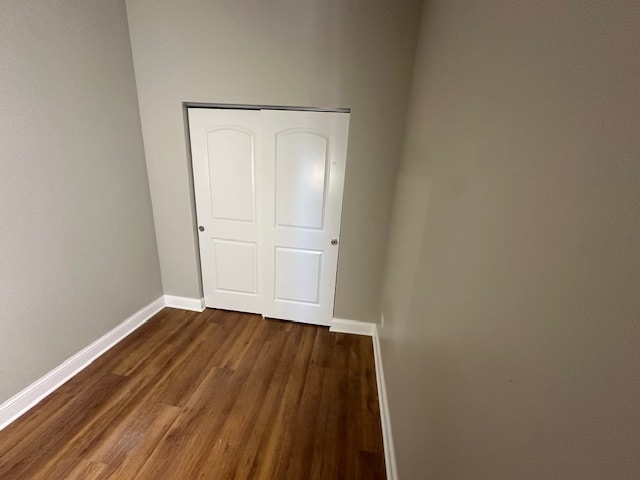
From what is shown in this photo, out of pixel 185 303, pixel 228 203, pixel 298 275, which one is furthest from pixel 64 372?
pixel 298 275

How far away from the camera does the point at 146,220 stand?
253cm

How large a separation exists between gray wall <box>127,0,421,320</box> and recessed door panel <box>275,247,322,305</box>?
0.90ft

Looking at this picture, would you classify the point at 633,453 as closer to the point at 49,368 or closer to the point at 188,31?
the point at 49,368

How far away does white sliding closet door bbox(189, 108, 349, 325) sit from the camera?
2.24 m

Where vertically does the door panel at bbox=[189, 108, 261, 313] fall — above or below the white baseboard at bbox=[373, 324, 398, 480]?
above

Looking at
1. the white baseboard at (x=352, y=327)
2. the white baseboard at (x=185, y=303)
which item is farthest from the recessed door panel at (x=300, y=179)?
the white baseboard at (x=185, y=303)

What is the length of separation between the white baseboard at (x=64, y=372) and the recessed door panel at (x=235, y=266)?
0.76 meters

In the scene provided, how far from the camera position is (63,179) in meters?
1.80

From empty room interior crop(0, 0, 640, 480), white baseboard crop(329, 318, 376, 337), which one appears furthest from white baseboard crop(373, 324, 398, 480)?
white baseboard crop(329, 318, 376, 337)

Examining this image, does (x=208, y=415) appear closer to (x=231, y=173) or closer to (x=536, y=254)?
(x=231, y=173)

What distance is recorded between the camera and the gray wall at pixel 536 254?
13.3 inches

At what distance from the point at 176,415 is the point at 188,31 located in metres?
2.69

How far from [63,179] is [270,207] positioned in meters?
1.39

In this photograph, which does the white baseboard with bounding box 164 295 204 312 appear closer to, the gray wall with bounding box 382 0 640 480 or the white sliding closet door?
the white sliding closet door
